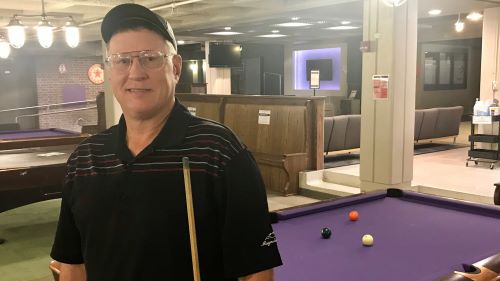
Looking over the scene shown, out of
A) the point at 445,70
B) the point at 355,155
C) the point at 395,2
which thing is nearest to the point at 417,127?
the point at 355,155

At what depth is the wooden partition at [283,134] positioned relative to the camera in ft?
21.7

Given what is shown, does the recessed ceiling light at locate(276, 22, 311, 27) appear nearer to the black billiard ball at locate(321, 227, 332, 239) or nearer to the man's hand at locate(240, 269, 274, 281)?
the black billiard ball at locate(321, 227, 332, 239)

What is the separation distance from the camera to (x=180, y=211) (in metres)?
1.15

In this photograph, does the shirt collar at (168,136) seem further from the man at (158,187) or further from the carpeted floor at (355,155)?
the carpeted floor at (355,155)

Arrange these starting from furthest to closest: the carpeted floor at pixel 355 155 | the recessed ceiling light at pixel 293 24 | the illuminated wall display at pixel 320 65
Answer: the illuminated wall display at pixel 320 65 → the recessed ceiling light at pixel 293 24 → the carpeted floor at pixel 355 155

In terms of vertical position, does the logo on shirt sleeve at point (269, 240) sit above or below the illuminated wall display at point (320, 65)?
below

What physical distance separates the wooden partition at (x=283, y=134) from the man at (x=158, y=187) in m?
5.29

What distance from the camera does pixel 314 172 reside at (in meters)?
6.63

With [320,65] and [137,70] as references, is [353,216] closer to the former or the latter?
[137,70]

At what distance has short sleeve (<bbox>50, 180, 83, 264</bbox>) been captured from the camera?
4.40ft

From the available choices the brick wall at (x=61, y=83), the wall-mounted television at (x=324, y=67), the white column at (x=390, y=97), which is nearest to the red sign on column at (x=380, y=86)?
the white column at (x=390, y=97)

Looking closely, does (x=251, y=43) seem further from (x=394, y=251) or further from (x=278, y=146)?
(x=394, y=251)

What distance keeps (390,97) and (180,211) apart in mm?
4680

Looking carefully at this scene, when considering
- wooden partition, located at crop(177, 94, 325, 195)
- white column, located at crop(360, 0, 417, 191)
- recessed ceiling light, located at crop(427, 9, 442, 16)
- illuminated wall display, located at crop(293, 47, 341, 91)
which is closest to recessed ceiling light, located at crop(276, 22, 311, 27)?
recessed ceiling light, located at crop(427, 9, 442, 16)
